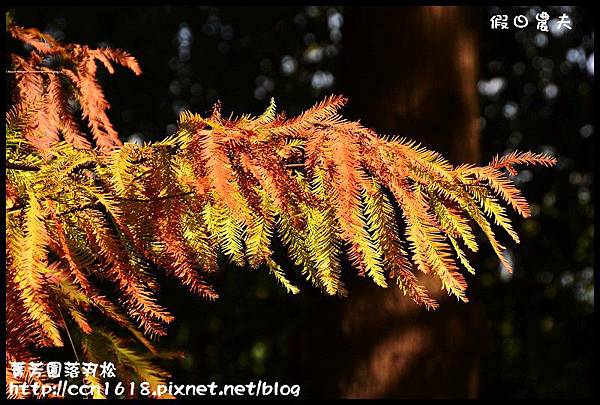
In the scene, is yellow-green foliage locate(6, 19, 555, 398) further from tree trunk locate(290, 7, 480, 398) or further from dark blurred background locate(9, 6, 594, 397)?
dark blurred background locate(9, 6, 594, 397)

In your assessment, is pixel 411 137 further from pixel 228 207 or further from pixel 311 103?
pixel 311 103

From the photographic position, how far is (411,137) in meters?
2.44

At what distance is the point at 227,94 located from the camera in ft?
14.6

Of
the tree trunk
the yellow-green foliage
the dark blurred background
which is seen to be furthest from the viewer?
the dark blurred background

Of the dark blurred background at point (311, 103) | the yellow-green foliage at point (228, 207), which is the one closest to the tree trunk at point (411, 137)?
the yellow-green foliage at point (228, 207)

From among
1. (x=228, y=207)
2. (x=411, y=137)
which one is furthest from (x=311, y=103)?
(x=228, y=207)

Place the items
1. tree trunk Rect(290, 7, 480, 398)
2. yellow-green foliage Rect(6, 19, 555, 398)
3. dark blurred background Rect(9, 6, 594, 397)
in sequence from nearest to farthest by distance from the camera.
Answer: yellow-green foliage Rect(6, 19, 555, 398) < tree trunk Rect(290, 7, 480, 398) < dark blurred background Rect(9, 6, 594, 397)

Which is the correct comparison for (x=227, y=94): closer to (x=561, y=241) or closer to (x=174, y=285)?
(x=174, y=285)

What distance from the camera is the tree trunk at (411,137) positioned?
2.37m

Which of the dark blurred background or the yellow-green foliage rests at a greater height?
the dark blurred background

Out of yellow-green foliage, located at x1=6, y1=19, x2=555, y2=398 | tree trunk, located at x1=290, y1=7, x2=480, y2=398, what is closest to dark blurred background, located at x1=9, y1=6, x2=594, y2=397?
tree trunk, located at x1=290, y1=7, x2=480, y2=398

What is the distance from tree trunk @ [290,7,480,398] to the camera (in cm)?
237

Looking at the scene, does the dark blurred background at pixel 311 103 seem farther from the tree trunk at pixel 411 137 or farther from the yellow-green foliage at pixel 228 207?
the yellow-green foliage at pixel 228 207

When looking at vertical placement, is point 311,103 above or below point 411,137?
above
